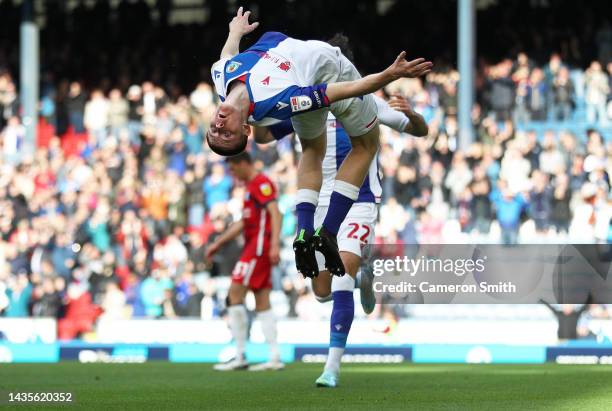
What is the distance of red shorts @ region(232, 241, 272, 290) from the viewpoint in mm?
13641

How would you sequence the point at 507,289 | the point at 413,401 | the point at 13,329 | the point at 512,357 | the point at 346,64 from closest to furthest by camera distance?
the point at 413,401 → the point at 346,64 → the point at 507,289 → the point at 512,357 → the point at 13,329

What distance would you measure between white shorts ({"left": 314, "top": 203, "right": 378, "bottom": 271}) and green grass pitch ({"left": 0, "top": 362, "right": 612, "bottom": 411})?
1.12m

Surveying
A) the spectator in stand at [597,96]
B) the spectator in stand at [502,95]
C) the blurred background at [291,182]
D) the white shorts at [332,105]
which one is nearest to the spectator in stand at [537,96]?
the blurred background at [291,182]

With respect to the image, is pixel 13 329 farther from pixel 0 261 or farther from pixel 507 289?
pixel 507 289

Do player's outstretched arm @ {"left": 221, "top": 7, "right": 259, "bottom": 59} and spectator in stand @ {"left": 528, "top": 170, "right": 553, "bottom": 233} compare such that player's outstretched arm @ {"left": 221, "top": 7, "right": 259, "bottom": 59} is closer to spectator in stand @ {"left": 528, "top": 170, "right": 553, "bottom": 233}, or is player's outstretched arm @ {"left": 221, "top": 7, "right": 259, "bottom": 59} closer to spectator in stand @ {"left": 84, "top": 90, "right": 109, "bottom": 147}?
spectator in stand @ {"left": 528, "top": 170, "right": 553, "bottom": 233}

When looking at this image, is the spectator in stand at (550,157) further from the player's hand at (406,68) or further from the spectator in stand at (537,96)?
the player's hand at (406,68)

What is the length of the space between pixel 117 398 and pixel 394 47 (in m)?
18.9

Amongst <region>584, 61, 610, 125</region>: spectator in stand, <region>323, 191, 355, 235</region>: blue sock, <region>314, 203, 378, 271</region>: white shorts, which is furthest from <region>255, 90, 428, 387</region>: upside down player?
<region>584, 61, 610, 125</region>: spectator in stand

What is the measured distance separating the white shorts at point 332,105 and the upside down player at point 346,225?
34.1 inches

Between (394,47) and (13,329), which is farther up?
(394,47)

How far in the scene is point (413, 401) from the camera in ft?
29.2

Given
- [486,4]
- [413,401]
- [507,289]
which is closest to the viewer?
[413,401]

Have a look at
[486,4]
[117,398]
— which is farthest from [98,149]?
[117,398]

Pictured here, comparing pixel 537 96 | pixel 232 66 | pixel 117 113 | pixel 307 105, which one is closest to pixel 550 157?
pixel 537 96
